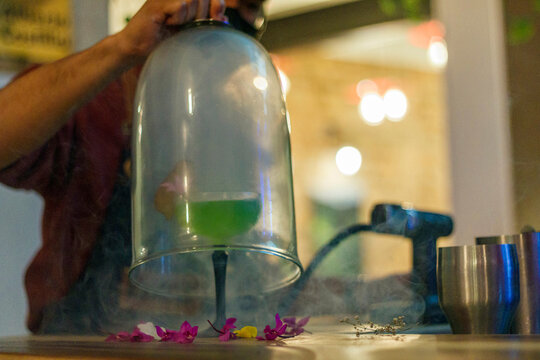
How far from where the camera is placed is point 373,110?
462 centimetres

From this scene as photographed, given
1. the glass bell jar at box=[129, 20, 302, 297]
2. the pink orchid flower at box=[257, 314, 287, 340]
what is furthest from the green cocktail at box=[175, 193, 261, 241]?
the pink orchid flower at box=[257, 314, 287, 340]

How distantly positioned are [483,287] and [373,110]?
397cm

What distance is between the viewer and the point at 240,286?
91cm

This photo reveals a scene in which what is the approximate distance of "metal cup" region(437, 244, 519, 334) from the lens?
0.73 metres

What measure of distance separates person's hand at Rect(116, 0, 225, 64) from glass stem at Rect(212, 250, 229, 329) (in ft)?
0.94

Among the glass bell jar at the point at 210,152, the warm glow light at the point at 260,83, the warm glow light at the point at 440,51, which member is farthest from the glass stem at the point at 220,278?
the warm glow light at the point at 440,51

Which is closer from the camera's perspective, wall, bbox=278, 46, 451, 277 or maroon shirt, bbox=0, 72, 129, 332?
maroon shirt, bbox=0, 72, 129, 332

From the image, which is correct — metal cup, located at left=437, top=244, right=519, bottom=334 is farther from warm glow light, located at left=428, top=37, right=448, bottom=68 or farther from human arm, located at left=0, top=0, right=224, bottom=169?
warm glow light, located at left=428, top=37, right=448, bottom=68

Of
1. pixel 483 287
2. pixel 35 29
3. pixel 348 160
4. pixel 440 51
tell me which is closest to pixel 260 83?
pixel 483 287

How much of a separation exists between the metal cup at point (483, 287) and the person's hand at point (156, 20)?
410 millimetres

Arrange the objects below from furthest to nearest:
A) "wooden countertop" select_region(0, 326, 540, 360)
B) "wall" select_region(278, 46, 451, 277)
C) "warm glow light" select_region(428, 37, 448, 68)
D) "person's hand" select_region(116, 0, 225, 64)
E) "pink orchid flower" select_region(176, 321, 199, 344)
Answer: "wall" select_region(278, 46, 451, 277) < "warm glow light" select_region(428, 37, 448, 68) < "person's hand" select_region(116, 0, 225, 64) < "pink orchid flower" select_region(176, 321, 199, 344) < "wooden countertop" select_region(0, 326, 540, 360)

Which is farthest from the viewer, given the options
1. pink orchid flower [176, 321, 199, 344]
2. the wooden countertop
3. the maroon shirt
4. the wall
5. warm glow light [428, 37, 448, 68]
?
the wall

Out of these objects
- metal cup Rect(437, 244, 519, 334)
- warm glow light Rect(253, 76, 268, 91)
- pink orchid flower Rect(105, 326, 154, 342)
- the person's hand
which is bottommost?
pink orchid flower Rect(105, 326, 154, 342)

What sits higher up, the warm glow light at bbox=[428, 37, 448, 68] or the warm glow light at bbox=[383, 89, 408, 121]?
the warm glow light at bbox=[383, 89, 408, 121]
